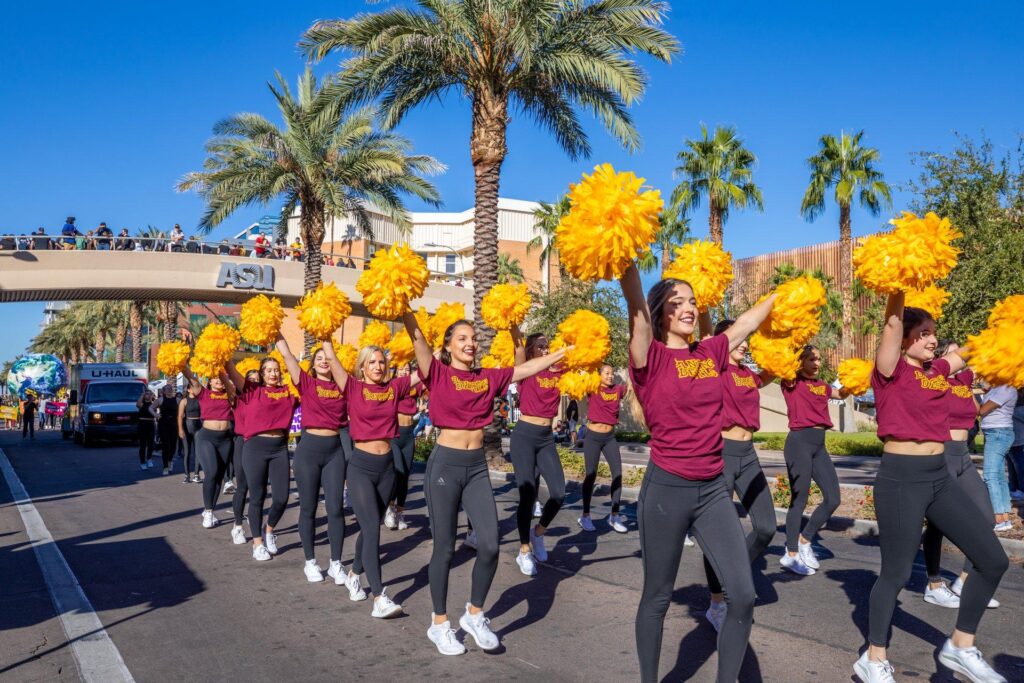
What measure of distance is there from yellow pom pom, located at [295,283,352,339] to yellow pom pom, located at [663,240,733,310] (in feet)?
8.04

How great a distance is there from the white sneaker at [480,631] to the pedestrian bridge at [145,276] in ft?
87.3

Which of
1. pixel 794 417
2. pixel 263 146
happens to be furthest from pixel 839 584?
pixel 263 146

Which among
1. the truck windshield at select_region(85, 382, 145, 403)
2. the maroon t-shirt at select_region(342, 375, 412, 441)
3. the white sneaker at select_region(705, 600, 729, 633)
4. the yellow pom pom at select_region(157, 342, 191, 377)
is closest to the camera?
the white sneaker at select_region(705, 600, 729, 633)

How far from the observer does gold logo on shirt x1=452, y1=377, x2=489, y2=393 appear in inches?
218

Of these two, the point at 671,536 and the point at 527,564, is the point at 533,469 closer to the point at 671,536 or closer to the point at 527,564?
the point at 527,564

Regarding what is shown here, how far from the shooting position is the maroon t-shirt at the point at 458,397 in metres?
5.49

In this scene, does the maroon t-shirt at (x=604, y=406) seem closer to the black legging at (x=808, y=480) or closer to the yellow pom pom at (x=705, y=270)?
the black legging at (x=808, y=480)

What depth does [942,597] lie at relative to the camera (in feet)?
20.2

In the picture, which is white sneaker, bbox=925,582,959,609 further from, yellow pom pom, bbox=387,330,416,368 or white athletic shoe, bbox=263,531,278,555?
white athletic shoe, bbox=263,531,278,555

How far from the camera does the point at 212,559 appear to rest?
837 cm

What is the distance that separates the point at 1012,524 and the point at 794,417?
10.9 ft

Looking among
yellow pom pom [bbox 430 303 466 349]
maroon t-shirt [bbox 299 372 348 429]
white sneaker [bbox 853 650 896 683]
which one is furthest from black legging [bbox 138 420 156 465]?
white sneaker [bbox 853 650 896 683]

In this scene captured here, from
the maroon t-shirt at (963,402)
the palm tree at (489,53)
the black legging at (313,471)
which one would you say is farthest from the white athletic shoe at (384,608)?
the palm tree at (489,53)

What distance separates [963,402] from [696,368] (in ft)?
9.28
